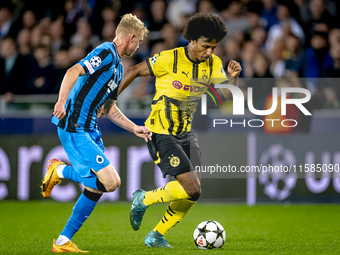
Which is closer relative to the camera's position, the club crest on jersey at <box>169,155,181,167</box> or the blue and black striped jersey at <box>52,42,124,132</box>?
the blue and black striped jersey at <box>52,42,124,132</box>

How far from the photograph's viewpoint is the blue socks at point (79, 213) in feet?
13.9

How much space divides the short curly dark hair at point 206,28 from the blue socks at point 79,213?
5.73 ft

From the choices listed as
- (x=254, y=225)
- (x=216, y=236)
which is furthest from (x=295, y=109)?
(x=216, y=236)

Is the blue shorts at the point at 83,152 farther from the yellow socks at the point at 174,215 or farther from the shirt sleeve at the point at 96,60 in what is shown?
the yellow socks at the point at 174,215

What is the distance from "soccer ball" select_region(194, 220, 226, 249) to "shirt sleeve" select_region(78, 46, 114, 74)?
1745 millimetres

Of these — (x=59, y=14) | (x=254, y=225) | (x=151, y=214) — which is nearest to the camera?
(x=254, y=225)

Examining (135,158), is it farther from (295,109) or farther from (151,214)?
(295,109)

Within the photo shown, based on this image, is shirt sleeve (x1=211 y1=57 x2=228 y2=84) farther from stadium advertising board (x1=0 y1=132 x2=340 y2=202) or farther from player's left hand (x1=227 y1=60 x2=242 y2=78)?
stadium advertising board (x1=0 y1=132 x2=340 y2=202)

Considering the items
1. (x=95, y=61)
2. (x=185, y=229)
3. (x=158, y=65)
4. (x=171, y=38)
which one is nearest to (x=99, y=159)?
(x=95, y=61)

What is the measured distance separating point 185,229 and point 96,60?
272cm

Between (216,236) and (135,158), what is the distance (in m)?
3.65

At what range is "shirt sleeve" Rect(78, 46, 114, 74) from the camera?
13.2 feet

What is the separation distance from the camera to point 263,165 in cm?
798

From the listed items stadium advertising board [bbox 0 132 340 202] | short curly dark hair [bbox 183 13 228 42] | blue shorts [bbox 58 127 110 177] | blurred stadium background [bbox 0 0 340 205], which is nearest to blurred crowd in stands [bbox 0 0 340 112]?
blurred stadium background [bbox 0 0 340 205]
